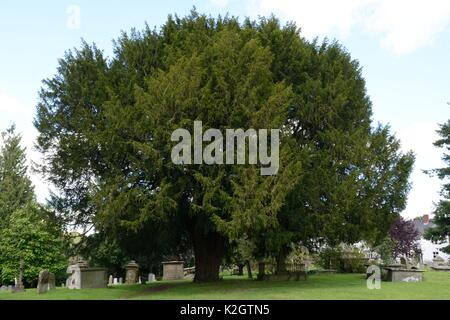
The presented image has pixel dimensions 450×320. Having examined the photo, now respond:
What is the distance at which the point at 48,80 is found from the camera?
85.2 ft

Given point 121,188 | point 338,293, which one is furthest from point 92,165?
point 338,293

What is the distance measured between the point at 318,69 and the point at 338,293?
13618 mm

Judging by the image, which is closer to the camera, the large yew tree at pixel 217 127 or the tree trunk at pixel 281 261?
the large yew tree at pixel 217 127

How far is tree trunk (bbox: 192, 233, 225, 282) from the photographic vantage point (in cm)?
2567

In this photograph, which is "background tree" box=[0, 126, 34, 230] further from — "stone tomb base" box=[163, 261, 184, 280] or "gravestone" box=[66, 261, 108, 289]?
"gravestone" box=[66, 261, 108, 289]

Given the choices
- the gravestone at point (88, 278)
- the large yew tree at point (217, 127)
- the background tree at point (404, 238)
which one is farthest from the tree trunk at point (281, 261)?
the background tree at point (404, 238)

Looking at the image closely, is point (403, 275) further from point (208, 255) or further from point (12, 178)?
point (12, 178)

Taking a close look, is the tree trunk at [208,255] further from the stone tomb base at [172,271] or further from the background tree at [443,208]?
the background tree at [443,208]

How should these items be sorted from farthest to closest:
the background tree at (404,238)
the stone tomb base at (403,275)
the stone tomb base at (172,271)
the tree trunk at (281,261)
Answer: the background tree at (404,238) < the stone tomb base at (172,271) < the tree trunk at (281,261) < the stone tomb base at (403,275)

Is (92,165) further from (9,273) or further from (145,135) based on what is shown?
(9,273)

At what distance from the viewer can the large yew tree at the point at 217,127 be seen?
2084 cm

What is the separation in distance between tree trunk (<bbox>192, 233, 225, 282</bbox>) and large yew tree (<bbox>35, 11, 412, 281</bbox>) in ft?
0.20

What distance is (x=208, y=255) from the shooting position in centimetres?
2592

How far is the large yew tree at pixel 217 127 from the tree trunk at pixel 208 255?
62mm
